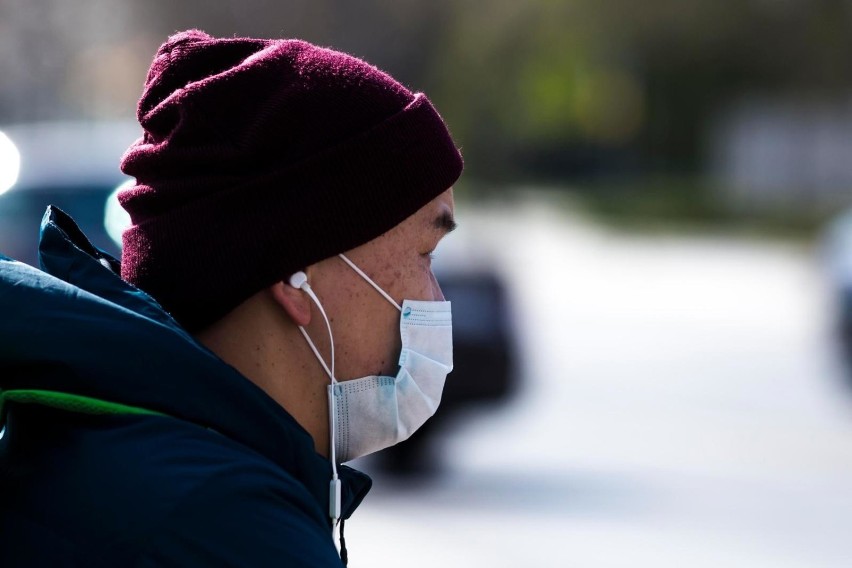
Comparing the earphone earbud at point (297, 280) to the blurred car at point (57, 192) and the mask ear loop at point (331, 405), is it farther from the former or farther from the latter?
the blurred car at point (57, 192)

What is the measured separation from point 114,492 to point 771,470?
7.80 m

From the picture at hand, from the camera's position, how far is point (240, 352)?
5.98 feet

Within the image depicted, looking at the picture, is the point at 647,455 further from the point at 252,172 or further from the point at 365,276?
the point at 252,172

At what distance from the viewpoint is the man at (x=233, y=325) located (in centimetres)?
150

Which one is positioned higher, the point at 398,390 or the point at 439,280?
the point at 398,390

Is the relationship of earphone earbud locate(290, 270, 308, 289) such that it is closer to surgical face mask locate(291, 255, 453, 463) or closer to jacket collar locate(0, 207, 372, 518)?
surgical face mask locate(291, 255, 453, 463)

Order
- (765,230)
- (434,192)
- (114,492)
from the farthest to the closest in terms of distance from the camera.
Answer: (765,230) → (434,192) → (114,492)

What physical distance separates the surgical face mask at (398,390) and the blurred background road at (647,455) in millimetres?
4402

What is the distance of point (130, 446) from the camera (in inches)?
60.1

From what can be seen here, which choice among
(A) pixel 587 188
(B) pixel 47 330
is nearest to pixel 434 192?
(B) pixel 47 330

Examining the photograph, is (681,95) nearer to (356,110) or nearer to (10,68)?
(10,68)

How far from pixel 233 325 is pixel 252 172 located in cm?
21

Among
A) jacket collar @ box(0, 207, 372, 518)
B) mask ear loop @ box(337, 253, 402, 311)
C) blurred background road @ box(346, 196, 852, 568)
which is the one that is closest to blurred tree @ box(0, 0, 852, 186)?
blurred background road @ box(346, 196, 852, 568)

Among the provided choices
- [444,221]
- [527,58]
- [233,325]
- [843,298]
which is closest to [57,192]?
[843,298]
